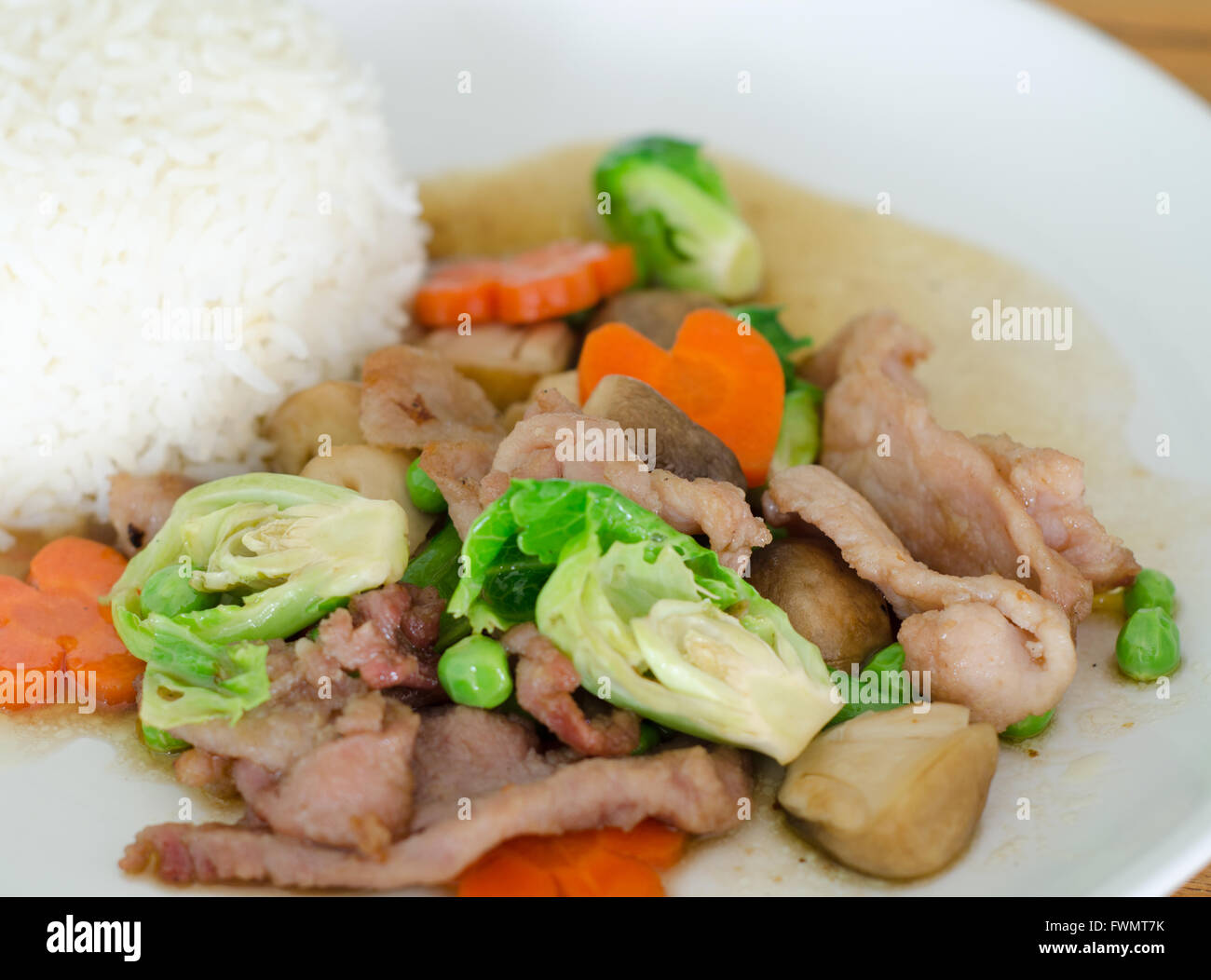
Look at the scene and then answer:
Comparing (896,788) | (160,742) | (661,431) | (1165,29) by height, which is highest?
(1165,29)

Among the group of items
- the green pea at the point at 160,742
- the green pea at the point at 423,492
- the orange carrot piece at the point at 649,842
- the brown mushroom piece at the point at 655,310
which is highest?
the brown mushroom piece at the point at 655,310

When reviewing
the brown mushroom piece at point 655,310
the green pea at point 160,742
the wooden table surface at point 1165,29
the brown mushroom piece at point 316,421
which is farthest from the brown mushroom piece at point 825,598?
the wooden table surface at point 1165,29

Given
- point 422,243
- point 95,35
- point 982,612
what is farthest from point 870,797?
point 95,35

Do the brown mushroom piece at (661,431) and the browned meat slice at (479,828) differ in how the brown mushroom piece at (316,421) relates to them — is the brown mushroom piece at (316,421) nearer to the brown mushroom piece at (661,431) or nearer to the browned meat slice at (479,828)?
the brown mushroom piece at (661,431)

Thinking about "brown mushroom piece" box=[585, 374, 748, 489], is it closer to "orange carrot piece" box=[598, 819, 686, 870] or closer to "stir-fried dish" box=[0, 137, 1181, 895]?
"stir-fried dish" box=[0, 137, 1181, 895]

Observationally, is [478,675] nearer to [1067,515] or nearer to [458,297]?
[1067,515]

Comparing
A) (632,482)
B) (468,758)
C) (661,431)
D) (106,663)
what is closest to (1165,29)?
(661,431)

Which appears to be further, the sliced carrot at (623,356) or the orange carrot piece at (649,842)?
the sliced carrot at (623,356)

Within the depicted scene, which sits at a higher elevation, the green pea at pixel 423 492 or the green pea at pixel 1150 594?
the green pea at pixel 423 492
